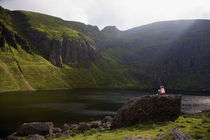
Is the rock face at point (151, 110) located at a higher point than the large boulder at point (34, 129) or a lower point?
higher

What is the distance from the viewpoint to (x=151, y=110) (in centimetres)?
3062

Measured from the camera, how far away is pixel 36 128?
39688mm

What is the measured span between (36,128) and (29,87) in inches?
5436

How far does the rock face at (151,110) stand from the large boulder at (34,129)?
1863cm

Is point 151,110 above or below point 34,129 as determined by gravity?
above

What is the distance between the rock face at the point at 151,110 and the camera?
30.1m

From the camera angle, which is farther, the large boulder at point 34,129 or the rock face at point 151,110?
the large boulder at point 34,129

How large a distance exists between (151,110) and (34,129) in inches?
1119

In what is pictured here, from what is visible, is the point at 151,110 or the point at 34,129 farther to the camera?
the point at 34,129

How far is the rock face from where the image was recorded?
30.1 m

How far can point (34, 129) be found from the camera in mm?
39281

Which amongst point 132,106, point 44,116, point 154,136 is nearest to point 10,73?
point 44,116

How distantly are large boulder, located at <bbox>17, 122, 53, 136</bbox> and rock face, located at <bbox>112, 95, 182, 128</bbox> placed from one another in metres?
18.6

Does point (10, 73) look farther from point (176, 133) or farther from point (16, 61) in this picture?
point (176, 133)
